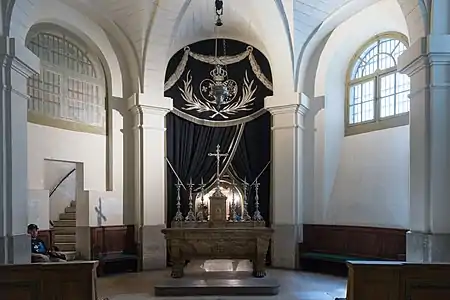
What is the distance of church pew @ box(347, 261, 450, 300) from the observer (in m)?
5.40

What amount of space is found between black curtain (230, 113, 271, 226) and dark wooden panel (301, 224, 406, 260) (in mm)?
1075

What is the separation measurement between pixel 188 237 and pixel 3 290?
14.1 ft

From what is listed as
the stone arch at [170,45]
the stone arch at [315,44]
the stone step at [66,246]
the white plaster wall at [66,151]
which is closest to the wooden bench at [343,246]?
the stone arch at [315,44]

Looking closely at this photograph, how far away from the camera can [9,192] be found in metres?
6.98

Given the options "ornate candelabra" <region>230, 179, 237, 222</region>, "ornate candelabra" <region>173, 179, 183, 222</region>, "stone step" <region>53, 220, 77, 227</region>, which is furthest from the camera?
"stone step" <region>53, 220, 77, 227</region>

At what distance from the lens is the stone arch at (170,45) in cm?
1049

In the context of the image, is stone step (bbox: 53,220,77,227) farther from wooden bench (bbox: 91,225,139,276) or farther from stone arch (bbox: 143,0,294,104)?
stone arch (bbox: 143,0,294,104)

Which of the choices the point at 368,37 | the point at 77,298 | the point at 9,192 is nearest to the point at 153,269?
the point at 9,192

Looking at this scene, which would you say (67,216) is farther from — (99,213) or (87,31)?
(87,31)

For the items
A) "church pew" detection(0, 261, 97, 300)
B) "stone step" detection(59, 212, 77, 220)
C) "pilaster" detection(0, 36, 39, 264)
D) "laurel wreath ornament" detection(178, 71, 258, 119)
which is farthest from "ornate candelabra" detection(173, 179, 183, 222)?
"church pew" detection(0, 261, 97, 300)

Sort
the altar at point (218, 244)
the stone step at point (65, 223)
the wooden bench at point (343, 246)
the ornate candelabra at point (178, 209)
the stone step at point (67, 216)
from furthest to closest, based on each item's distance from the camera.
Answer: the stone step at point (67, 216) → the stone step at point (65, 223) → the ornate candelabra at point (178, 209) → the wooden bench at point (343, 246) → the altar at point (218, 244)

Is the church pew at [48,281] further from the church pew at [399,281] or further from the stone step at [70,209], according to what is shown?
the stone step at [70,209]

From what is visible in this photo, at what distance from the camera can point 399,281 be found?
17.9ft

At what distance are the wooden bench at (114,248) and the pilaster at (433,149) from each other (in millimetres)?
5817
